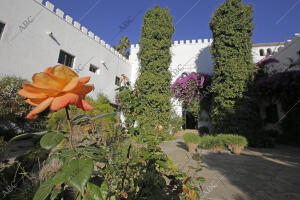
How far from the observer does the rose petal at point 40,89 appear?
0.47 meters

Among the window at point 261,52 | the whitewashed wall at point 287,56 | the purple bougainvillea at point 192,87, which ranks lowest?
the purple bougainvillea at point 192,87

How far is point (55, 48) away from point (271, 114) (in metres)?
14.8

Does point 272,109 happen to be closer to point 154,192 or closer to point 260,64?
point 260,64

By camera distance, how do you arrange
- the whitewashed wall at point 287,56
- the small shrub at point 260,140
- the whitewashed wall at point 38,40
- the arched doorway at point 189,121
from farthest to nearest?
1. the arched doorway at point 189,121
2. the whitewashed wall at point 287,56
3. the small shrub at point 260,140
4. the whitewashed wall at point 38,40

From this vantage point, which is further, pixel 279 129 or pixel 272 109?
pixel 272 109

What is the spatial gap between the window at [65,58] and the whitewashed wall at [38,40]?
Answer: 0.24 metres

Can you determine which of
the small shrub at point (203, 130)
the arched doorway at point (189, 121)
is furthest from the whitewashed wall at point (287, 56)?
the arched doorway at point (189, 121)

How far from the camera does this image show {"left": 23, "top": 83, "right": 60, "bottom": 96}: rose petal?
0.47m

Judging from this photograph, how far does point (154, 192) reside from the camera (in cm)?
94

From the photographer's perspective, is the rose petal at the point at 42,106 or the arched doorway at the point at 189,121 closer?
the rose petal at the point at 42,106

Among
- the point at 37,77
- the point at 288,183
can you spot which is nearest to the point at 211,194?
the point at 288,183

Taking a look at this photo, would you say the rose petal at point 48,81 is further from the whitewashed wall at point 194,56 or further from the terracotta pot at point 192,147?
the whitewashed wall at point 194,56

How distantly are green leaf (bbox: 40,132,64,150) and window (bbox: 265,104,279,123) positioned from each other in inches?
489

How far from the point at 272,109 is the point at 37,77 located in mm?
12813
